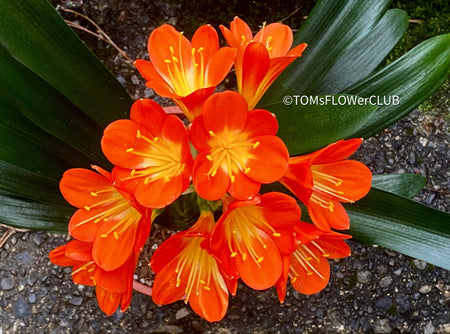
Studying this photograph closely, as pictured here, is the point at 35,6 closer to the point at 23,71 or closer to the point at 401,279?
the point at 23,71

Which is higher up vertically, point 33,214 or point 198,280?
point 33,214

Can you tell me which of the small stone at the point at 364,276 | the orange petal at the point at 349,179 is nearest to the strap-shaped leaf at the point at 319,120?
the orange petal at the point at 349,179

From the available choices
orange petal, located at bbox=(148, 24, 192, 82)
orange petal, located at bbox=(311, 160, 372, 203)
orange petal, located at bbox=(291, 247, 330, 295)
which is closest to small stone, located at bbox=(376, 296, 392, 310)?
orange petal, located at bbox=(291, 247, 330, 295)

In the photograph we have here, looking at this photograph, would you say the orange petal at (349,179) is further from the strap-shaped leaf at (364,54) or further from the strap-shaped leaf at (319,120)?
the strap-shaped leaf at (364,54)

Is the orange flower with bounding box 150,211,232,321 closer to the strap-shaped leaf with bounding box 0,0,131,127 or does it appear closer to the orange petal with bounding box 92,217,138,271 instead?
the orange petal with bounding box 92,217,138,271

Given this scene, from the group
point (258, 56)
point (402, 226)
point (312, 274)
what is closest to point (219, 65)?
point (258, 56)

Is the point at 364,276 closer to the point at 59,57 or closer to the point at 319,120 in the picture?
the point at 319,120
